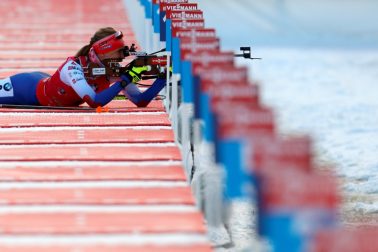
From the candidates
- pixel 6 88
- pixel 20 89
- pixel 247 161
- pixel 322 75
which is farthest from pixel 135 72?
pixel 322 75

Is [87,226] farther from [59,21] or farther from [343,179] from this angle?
[59,21]

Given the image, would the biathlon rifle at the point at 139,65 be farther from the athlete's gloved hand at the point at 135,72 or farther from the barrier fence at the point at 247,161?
the barrier fence at the point at 247,161

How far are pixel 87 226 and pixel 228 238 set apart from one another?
→ 3.46m

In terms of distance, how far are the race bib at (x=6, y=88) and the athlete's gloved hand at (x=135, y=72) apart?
40.3 inches

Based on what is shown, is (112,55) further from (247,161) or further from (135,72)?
(247,161)

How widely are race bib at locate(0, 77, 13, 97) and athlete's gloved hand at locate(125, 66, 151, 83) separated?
1.02 meters

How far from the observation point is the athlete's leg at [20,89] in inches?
400

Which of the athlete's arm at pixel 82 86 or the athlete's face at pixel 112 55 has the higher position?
the athlete's face at pixel 112 55

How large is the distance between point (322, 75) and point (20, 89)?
14.9 metres

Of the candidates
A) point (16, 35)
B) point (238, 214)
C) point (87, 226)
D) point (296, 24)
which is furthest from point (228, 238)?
point (296, 24)

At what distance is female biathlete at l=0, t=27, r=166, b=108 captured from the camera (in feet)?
32.0

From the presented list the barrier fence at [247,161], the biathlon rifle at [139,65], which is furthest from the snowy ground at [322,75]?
the biathlon rifle at [139,65]

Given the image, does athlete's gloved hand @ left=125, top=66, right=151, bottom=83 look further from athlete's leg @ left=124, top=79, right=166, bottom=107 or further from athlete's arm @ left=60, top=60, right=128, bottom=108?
athlete's leg @ left=124, top=79, right=166, bottom=107

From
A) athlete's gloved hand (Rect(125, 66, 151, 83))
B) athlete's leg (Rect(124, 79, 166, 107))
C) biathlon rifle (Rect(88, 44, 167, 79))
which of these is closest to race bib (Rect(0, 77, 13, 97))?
biathlon rifle (Rect(88, 44, 167, 79))
